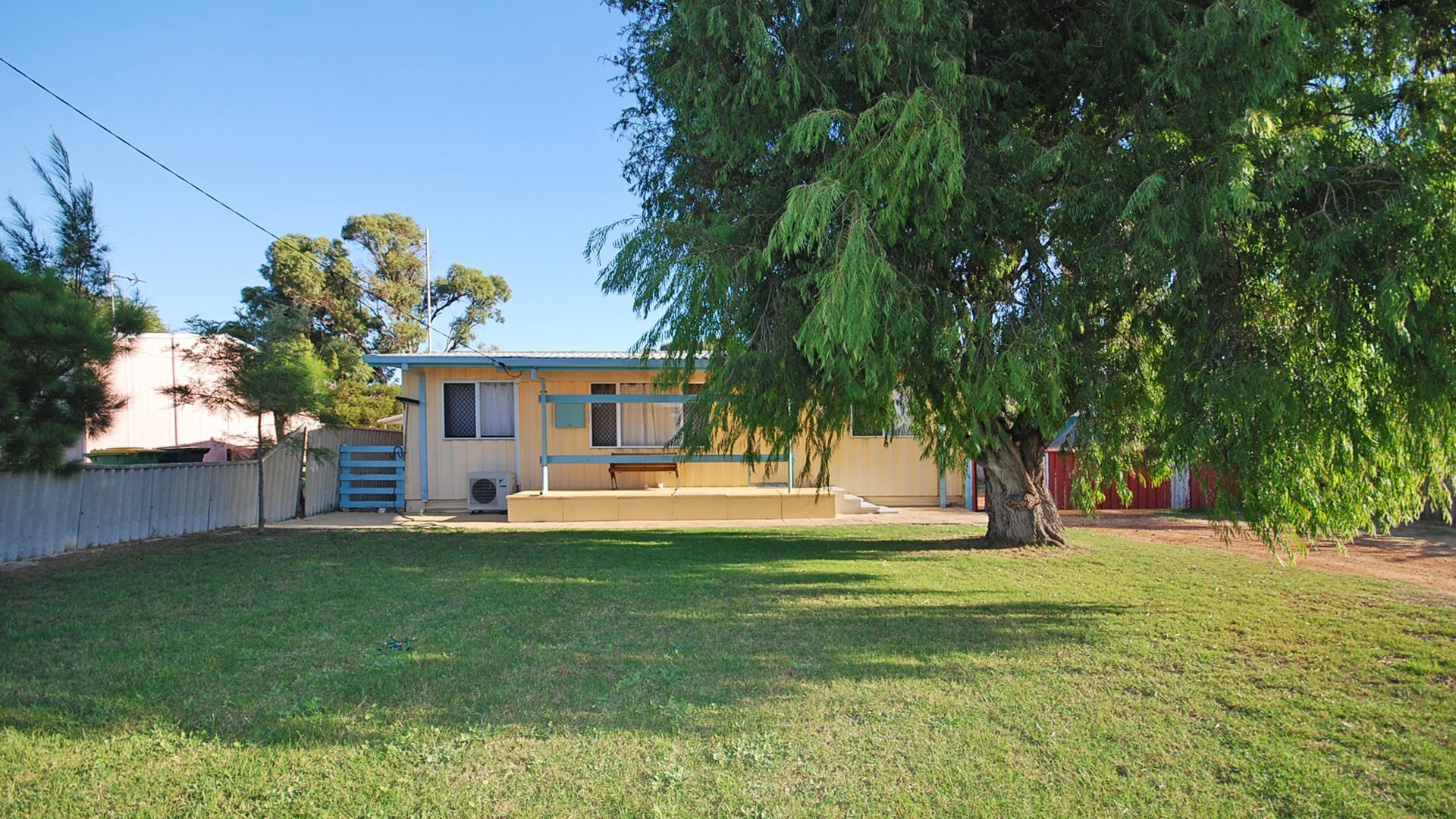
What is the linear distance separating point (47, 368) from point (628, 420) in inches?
321

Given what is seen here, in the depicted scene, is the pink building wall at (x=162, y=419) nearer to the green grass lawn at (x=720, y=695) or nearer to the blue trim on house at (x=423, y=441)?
the blue trim on house at (x=423, y=441)

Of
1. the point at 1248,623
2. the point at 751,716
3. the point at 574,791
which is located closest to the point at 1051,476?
the point at 1248,623

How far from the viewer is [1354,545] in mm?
9977

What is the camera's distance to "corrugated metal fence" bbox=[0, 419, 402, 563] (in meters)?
7.92

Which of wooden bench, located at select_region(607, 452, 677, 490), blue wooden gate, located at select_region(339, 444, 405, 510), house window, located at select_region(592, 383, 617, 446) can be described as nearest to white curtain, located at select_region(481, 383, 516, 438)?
house window, located at select_region(592, 383, 617, 446)

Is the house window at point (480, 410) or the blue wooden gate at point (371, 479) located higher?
the house window at point (480, 410)

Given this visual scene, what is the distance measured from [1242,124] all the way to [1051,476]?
10736mm

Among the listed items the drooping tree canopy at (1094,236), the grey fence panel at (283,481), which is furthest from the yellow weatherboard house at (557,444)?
the drooping tree canopy at (1094,236)

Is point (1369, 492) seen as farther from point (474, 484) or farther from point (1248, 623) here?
point (474, 484)

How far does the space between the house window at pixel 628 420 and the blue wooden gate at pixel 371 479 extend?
3.65 meters

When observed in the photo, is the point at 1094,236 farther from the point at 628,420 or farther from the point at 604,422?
the point at 604,422

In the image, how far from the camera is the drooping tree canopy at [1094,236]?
4598mm

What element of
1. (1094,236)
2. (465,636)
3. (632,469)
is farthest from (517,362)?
(1094,236)

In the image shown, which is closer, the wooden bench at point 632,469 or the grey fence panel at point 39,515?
the grey fence panel at point 39,515
